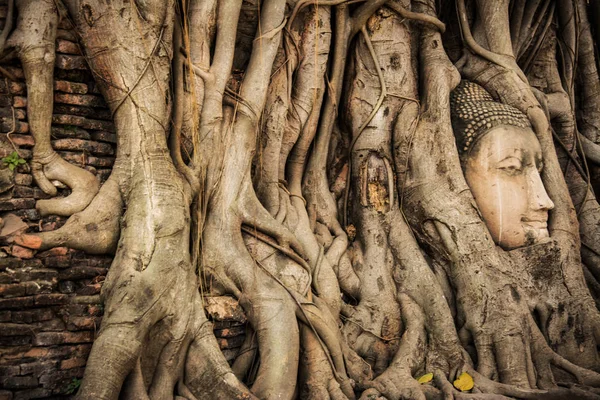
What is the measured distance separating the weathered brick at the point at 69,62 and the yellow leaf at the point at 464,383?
9.44 ft

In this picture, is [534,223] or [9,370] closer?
[9,370]

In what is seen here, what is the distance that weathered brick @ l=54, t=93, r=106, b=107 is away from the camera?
3385 mm

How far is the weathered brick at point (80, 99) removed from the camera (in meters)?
3.38

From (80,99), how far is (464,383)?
2.81m

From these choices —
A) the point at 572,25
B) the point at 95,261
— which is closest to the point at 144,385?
the point at 95,261

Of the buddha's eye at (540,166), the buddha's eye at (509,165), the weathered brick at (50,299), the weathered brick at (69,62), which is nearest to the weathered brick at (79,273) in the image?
the weathered brick at (50,299)

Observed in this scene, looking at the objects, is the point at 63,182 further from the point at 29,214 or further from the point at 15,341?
the point at 15,341

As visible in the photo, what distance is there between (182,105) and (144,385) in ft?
5.10

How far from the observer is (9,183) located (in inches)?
125

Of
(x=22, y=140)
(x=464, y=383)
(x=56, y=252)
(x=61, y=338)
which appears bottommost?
(x=464, y=383)

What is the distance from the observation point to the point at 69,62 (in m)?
3.40

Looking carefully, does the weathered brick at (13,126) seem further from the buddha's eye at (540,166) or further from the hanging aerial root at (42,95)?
the buddha's eye at (540,166)

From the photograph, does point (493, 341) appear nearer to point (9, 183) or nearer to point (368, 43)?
point (368, 43)

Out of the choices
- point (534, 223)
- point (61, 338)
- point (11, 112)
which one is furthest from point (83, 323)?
point (534, 223)
